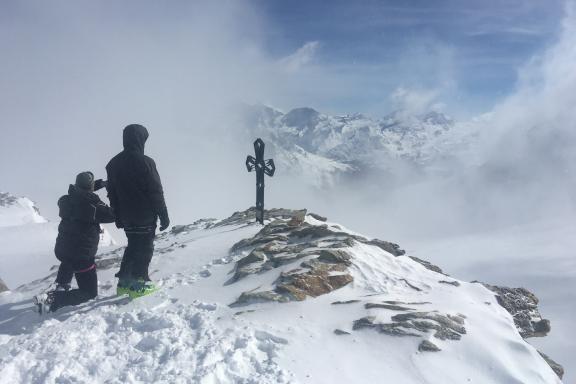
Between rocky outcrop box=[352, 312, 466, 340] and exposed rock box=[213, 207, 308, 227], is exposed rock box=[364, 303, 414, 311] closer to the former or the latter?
rocky outcrop box=[352, 312, 466, 340]

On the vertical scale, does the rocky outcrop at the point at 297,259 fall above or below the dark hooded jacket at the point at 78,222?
below

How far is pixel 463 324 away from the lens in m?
8.83

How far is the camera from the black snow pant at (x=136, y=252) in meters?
9.03

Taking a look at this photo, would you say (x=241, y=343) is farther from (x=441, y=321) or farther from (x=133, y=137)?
(x=133, y=137)

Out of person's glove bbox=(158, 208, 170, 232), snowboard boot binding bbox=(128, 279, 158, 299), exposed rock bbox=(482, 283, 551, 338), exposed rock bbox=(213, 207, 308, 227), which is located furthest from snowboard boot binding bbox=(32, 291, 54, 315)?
exposed rock bbox=(213, 207, 308, 227)

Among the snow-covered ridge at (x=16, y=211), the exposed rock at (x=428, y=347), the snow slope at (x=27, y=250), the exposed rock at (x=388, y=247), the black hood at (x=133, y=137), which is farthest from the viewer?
the snow-covered ridge at (x=16, y=211)

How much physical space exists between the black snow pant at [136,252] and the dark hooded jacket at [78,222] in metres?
0.68

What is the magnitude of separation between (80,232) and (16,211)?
125 meters

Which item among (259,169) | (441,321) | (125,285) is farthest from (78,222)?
(259,169)

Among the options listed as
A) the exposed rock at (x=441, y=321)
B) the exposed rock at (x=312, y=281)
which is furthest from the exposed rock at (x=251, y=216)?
the exposed rock at (x=441, y=321)

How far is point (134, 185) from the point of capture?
344 inches

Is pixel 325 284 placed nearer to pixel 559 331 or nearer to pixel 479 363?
pixel 479 363

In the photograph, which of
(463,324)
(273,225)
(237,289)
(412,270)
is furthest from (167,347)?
(273,225)

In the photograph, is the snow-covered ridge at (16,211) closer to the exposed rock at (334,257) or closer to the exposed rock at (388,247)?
the exposed rock at (388,247)
